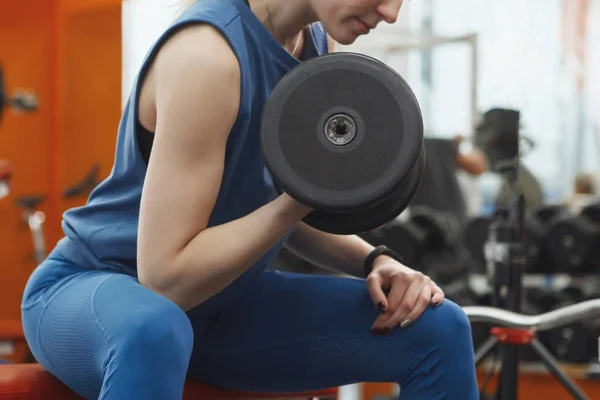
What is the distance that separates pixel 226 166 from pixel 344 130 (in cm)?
19

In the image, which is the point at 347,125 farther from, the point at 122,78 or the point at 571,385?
the point at 122,78

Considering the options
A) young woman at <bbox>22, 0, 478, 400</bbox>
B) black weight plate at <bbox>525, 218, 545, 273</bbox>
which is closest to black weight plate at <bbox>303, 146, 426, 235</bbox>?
young woman at <bbox>22, 0, 478, 400</bbox>

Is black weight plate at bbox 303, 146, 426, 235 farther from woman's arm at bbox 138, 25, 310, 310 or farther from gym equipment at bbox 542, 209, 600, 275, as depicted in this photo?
gym equipment at bbox 542, 209, 600, 275

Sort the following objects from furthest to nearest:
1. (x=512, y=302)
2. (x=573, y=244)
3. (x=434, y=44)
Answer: (x=434, y=44) < (x=573, y=244) < (x=512, y=302)

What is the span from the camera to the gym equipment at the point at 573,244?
364 centimetres

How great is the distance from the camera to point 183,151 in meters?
1.07

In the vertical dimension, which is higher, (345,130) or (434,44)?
(434,44)

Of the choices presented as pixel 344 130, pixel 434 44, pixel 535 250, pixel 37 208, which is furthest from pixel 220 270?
pixel 37 208

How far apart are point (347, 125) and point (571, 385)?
1432 millimetres

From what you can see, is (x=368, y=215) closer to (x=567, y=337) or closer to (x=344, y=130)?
(x=344, y=130)

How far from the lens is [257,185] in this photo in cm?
126

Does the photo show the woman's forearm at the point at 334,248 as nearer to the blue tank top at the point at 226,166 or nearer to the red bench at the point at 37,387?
the blue tank top at the point at 226,166

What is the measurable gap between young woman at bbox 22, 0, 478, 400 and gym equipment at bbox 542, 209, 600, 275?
7.93 feet

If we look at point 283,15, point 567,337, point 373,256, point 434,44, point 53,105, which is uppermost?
point 434,44
